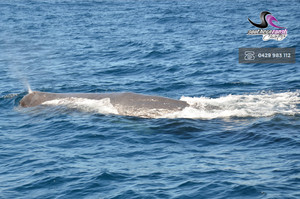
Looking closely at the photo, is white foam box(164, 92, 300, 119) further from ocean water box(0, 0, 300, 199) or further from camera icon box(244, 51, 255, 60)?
camera icon box(244, 51, 255, 60)

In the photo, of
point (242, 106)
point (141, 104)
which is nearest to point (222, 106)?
point (242, 106)

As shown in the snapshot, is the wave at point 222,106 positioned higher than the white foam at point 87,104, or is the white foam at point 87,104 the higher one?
the white foam at point 87,104

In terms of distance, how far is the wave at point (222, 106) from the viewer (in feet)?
59.5

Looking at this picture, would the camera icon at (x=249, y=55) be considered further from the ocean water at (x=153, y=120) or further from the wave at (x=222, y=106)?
the wave at (x=222, y=106)

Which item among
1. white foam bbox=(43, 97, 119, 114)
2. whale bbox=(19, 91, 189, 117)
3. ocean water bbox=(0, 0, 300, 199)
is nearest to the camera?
ocean water bbox=(0, 0, 300, 199)

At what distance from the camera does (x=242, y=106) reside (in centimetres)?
1919

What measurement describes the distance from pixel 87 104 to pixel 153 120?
3.83m

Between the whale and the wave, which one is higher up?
the whale

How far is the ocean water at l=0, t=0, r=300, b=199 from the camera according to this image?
12195mm

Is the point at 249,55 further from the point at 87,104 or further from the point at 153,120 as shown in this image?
the point at 153,120

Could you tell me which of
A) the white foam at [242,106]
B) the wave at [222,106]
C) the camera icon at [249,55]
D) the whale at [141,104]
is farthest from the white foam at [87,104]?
the camera icon at [249,55]

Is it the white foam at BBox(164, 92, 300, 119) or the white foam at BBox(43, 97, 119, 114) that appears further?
the white foam at BBox(43, 97, 119, 114)

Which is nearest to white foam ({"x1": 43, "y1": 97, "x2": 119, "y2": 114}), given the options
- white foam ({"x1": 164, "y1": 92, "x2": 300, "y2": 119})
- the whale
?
the whale

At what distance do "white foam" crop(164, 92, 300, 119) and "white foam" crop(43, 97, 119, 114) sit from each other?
2792mm
